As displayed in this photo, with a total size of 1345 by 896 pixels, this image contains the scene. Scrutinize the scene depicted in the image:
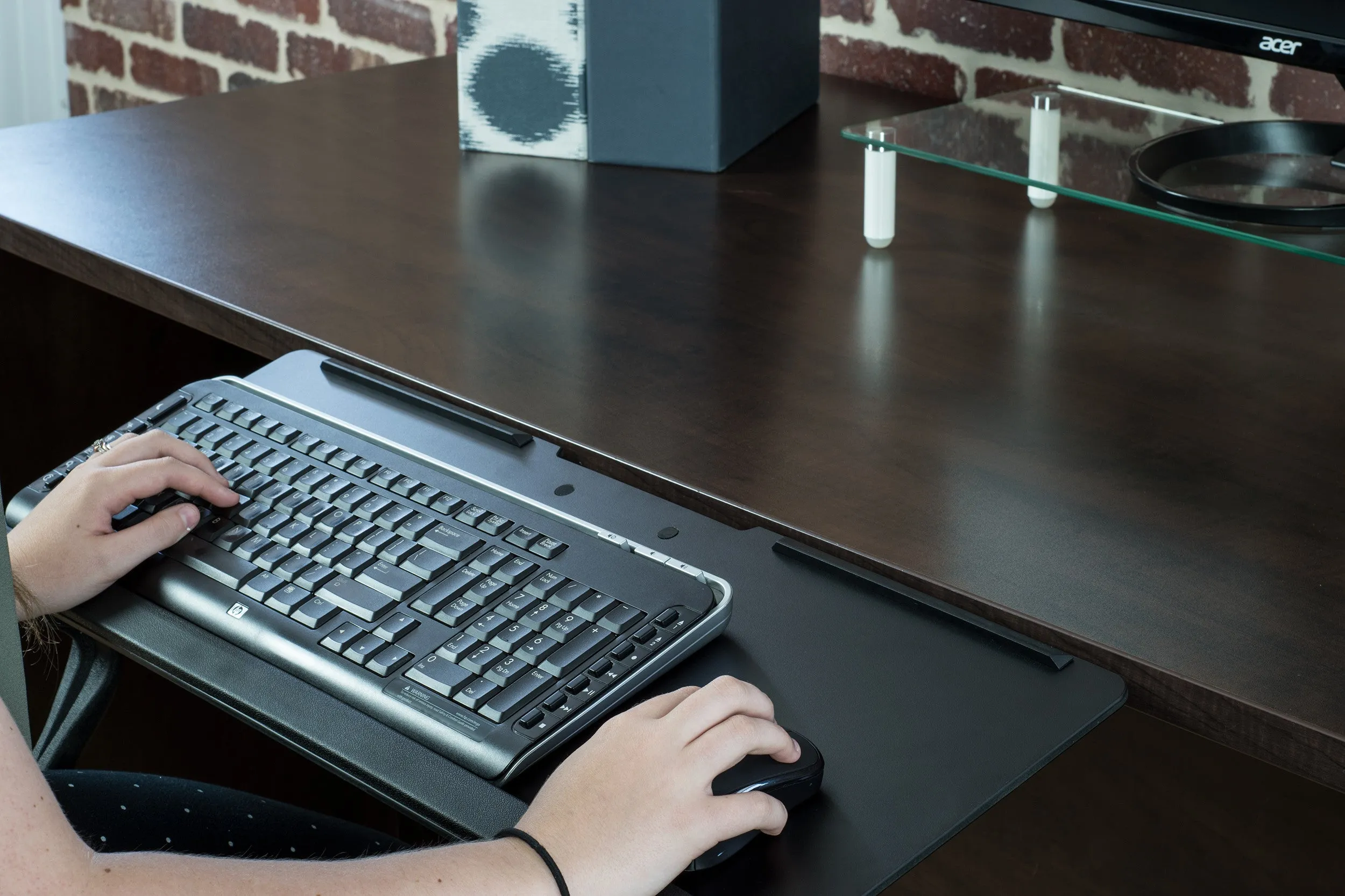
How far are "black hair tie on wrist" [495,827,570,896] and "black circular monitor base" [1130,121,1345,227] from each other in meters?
0.56

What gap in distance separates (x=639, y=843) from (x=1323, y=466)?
442 millimetres

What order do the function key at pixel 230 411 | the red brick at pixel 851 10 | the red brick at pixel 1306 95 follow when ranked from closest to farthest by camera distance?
the function key at pixel 230 411 < the red brick at pixel 1306 95 < the red brick at pixel 851 10

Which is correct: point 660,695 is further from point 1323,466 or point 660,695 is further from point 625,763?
point 1323,466

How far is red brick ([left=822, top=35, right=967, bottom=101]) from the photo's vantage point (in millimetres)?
1429

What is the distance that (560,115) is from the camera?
1.28 m

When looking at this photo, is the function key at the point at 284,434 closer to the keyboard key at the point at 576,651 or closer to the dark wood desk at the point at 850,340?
the dark wood desk at the point at 850,340

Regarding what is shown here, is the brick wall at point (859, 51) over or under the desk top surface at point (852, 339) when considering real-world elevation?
over

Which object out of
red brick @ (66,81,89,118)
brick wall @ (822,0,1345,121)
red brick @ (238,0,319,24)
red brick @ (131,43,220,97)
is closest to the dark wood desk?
brick wall @ (822,0,1345,121)

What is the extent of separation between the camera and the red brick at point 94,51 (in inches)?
93.2

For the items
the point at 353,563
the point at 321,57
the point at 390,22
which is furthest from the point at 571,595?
the point at 321,57

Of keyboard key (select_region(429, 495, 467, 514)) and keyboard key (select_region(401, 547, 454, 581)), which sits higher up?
keyboard key (select_region(429, 495, 467, 514))

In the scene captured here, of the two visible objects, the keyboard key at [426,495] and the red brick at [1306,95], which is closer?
the keyboard key at [426,495]

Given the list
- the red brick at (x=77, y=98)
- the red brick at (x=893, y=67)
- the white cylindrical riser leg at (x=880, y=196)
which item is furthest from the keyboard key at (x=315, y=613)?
the red brick at (x=77, y=98)

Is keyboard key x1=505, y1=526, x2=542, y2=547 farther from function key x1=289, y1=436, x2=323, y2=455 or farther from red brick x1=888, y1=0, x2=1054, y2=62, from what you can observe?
red brick x1=888, y1=0, x2=1054, y2=62
